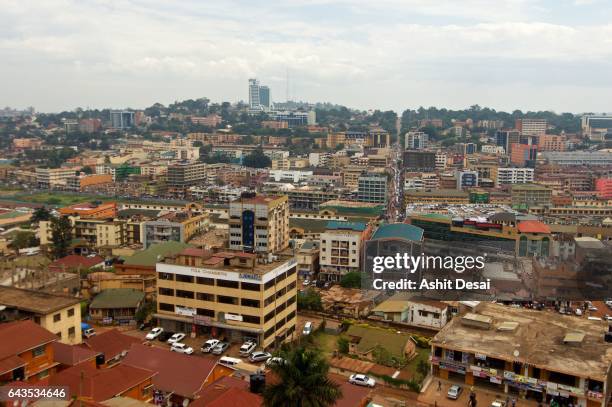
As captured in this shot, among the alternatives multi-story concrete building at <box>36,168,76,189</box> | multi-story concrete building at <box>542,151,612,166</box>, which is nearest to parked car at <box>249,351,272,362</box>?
multi-story concrete building at <box>36,168,76,189</box>

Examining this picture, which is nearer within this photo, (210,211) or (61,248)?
(61,248)

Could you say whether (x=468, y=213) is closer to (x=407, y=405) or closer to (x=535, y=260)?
(x=535, y=260)

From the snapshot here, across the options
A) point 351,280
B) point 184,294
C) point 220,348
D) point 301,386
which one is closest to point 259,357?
point 220,348

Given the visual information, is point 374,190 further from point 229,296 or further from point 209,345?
point 209,345

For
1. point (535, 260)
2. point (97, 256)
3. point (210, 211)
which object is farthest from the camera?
point (210, 211)

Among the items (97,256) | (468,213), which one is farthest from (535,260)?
(97,256)
